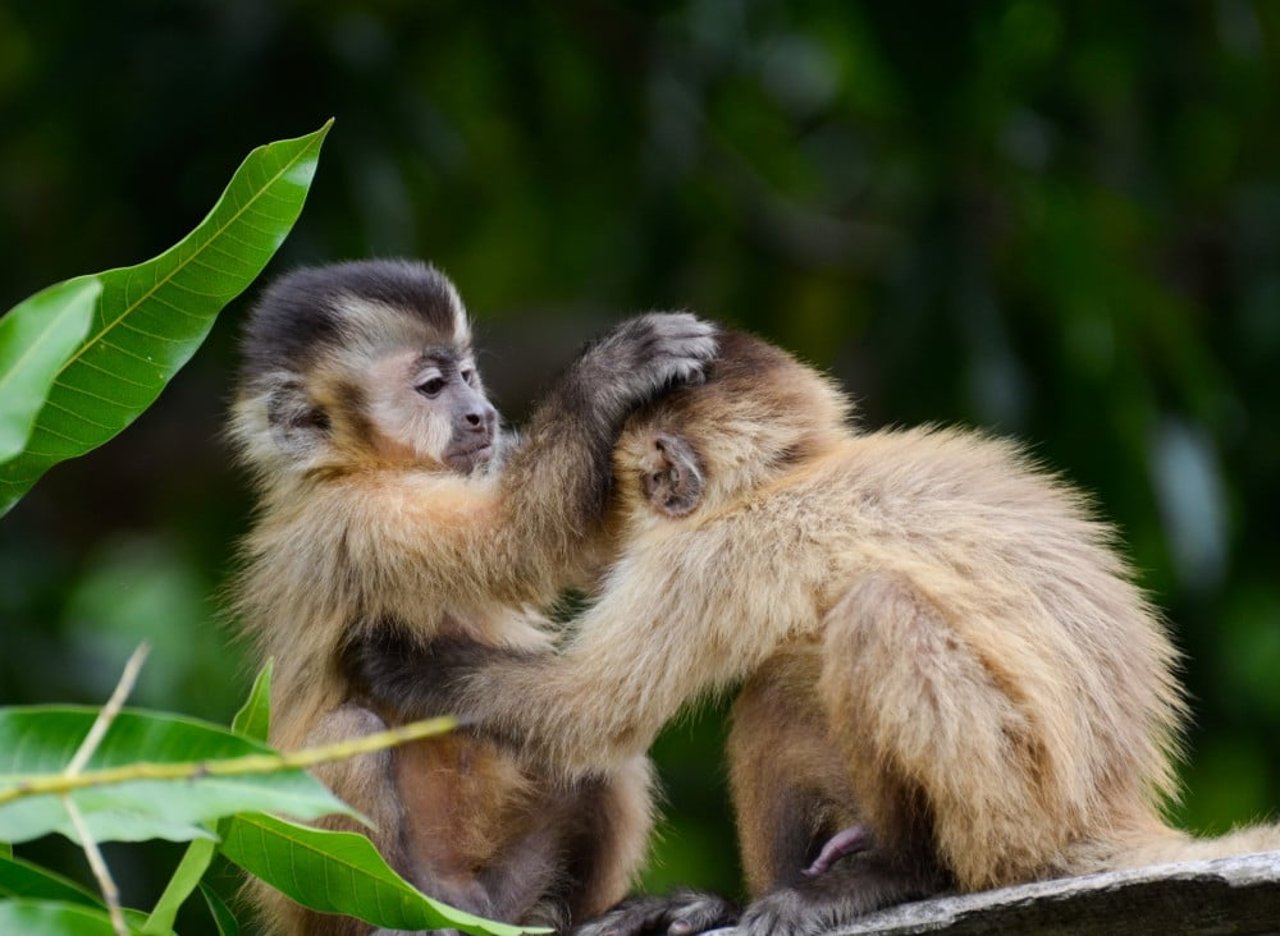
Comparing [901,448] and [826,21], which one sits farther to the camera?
[826,21]

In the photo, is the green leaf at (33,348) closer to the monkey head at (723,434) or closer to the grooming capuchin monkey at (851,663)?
the grooming capuchin monkey at (851,663)

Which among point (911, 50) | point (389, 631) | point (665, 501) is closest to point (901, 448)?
point (665, 501)

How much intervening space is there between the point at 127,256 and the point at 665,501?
6042 mm

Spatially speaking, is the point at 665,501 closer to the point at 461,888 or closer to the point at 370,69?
the point at 461,888

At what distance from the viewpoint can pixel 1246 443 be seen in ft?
34.3

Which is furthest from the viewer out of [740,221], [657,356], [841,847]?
[740,221]

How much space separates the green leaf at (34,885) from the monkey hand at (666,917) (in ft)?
5.51

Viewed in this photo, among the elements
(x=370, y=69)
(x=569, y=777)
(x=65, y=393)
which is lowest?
(x=569, y=777)

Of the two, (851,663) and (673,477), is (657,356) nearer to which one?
(673,477)

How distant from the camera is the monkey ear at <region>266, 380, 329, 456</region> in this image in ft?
18.6

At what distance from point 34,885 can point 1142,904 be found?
7.60ft

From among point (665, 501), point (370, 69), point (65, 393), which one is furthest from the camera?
point (370, 69)

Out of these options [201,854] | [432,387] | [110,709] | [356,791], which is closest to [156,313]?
[201,854]

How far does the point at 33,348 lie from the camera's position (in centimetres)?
314
